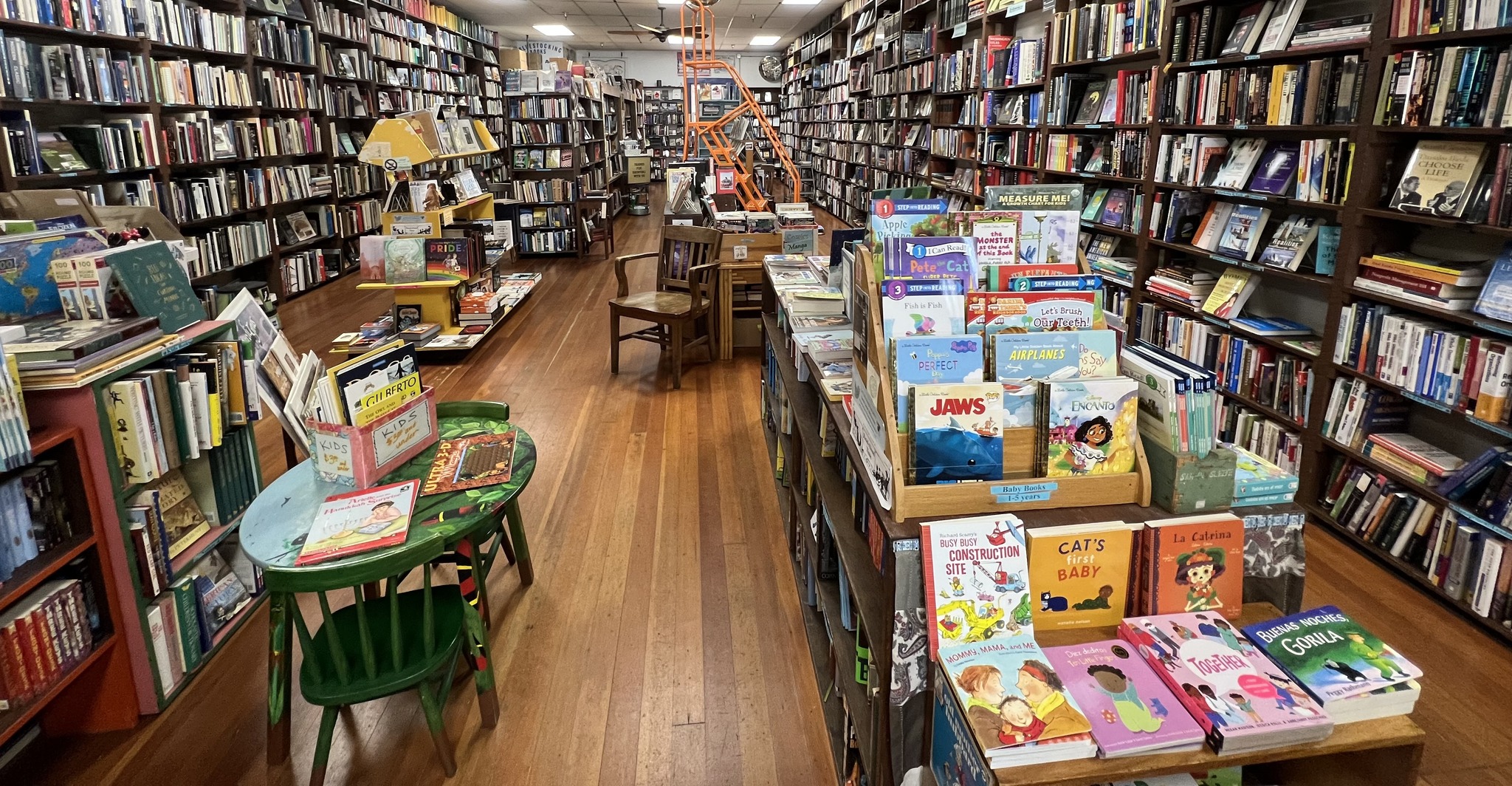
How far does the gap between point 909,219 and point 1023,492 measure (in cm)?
91

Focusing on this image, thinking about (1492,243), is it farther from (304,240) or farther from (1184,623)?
(304,240)

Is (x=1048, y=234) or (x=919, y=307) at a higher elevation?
(x=1048, y=234)

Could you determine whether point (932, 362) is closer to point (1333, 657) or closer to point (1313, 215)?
point (1333, 657)

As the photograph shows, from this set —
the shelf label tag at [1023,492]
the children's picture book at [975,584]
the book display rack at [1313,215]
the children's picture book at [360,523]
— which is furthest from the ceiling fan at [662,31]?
the children's picture book at [975,584]

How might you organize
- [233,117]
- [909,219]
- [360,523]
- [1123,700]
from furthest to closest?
[233,117] → [909,219] → [360,523] → [1123,700]

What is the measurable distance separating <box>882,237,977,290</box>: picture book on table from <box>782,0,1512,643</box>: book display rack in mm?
1797

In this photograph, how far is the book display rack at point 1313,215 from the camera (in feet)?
8.27

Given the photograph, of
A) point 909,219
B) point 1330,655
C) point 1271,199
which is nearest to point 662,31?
point 1271,199

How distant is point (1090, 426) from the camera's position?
1588 millimetres

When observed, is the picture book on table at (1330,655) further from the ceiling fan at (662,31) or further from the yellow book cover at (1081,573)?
the ceiling fan at (662,31)

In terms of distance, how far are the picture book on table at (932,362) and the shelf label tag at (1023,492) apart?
Answer: 0.21m

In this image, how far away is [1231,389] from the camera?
3594mm

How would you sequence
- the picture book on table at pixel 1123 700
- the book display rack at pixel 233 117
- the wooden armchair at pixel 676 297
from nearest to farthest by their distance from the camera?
1. the picture book on table at pixel 1123 700
2. the book display rack at pixel 233 117
3. the wooden armchair at pixel 676 297

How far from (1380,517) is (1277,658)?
1977mm
